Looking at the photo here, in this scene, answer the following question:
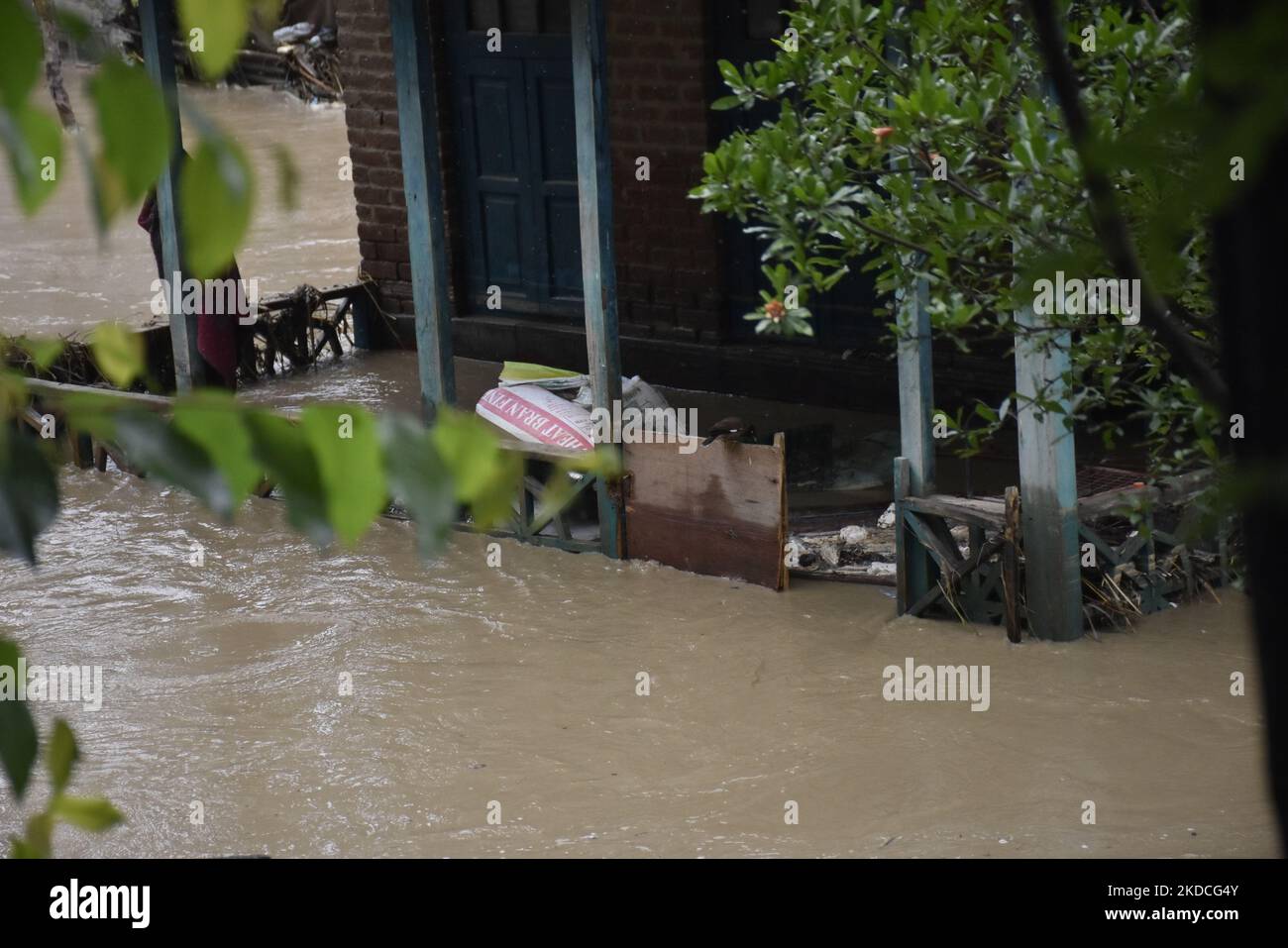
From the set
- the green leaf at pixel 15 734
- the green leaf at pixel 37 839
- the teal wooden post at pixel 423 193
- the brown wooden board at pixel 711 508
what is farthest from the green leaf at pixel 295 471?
the teal wooden post at pixel 423 193

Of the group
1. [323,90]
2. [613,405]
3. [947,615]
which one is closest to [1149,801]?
[947,615]

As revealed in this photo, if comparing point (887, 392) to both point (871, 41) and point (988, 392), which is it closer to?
point (988, 392)

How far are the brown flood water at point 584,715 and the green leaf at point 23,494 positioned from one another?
195 inches

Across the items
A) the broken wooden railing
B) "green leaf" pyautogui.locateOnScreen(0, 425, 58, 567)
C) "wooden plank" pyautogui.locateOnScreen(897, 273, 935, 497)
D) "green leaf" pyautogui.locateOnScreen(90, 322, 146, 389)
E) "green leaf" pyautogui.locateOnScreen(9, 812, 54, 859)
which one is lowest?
the broken wooden railing

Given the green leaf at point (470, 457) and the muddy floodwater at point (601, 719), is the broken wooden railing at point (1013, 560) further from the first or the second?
the green leaf at point (470, 457)

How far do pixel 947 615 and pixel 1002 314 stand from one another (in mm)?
3413

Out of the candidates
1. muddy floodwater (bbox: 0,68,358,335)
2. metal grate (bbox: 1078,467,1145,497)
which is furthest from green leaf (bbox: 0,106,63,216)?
muddy floodwater (bbox: 0,68,358,335)

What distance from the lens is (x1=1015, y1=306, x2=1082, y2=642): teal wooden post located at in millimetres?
6898

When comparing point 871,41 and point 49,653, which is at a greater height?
point 871,41

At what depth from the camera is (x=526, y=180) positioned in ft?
40.6

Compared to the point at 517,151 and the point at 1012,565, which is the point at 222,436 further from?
the point at 517,151

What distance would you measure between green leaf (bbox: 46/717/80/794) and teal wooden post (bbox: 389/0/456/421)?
779cm

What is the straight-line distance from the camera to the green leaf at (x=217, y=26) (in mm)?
907

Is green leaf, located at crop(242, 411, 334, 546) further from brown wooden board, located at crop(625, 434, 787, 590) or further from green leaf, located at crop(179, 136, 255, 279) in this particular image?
brown wooden board, located at crop(625, 434, 787, 590)
